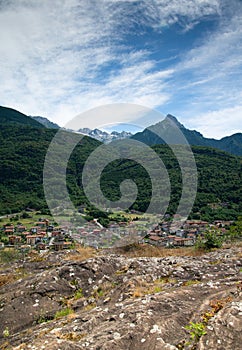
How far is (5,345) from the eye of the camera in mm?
7082

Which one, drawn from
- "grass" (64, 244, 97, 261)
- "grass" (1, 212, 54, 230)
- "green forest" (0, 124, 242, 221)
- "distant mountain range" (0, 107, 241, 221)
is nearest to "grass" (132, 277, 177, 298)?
"grass" (64, 244, 97, 261)

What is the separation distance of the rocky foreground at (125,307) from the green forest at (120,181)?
317 feet

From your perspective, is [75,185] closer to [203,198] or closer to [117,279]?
[203,198]

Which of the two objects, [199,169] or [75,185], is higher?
[199,169]

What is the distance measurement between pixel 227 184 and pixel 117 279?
14557 centimetres

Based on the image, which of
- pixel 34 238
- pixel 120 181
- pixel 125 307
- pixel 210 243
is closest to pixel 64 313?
pixel 125 307

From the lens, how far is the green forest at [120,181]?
11950cm

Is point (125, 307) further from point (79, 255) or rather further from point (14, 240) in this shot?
point (14, 240)

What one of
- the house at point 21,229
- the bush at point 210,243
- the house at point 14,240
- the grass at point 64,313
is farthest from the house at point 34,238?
the grass at point 64,313

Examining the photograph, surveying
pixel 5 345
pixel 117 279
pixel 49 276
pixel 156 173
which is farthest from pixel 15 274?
pixel 156 173

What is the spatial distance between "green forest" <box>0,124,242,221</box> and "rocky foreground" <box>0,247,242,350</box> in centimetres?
9664

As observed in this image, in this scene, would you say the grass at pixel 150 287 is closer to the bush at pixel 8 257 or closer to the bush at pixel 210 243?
the bush at pixel 210 243

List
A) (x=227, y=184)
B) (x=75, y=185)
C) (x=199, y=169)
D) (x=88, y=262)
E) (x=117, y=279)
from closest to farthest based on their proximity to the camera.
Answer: (x=117, y=279)
(x=88, y=262)
(x=227, y=184)
(x=75, y=185)
(x=199, y=169)

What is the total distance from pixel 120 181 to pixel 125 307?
15545 centimetres
